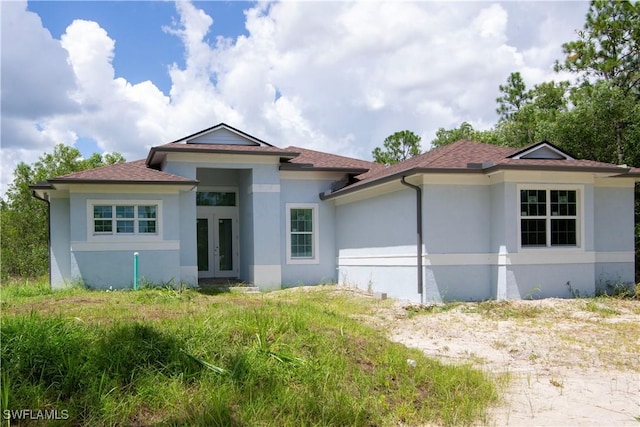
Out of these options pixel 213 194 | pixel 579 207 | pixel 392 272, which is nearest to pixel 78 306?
pixel 392 272

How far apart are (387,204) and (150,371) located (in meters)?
10.8

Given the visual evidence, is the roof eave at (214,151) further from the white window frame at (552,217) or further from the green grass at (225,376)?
the green grass at (225,376)

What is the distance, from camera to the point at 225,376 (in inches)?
253

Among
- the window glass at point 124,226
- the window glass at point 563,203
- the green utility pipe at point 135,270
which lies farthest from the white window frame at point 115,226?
the window glass at point 563,203

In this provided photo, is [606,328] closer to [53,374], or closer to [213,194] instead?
[53,374]

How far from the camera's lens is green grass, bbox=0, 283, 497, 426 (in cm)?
572

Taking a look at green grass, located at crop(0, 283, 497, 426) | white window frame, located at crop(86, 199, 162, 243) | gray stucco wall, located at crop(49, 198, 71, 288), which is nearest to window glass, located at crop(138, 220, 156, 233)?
white window frame, located at crop(86, 199, 162, 243)

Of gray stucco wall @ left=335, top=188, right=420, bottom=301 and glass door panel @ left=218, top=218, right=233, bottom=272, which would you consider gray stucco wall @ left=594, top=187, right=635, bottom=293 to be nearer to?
gray stucco wall @ left=335, top=188, right=420, bottom=301

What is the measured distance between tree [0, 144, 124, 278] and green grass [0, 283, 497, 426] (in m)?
20.8

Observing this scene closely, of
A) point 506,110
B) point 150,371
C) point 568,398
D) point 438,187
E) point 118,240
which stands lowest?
point 568,398

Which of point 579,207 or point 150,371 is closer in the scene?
point 150,371

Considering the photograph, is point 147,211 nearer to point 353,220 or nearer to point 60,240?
point 60,240

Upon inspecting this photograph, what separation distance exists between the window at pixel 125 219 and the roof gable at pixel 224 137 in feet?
9.33

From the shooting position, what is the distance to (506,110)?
36000mm
